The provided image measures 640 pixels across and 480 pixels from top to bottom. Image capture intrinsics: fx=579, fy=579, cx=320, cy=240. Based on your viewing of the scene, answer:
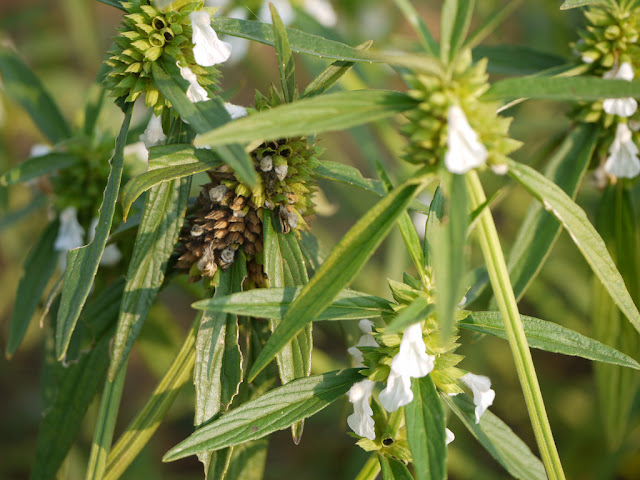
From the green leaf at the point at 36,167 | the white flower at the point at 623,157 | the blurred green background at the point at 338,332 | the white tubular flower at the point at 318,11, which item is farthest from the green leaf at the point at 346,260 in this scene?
the white tubular flower at the point at 318,11

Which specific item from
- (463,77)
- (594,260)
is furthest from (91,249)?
(594,260)

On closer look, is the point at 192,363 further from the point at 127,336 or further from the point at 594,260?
the point at 594,260

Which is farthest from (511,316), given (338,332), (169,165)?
→ (338,332)

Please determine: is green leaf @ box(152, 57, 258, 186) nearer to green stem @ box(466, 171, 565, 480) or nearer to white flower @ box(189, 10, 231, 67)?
white flower @ box(189, 10, 231, 67)

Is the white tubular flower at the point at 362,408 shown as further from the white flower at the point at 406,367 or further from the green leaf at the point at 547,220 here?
the green leaf at the point at 547,220

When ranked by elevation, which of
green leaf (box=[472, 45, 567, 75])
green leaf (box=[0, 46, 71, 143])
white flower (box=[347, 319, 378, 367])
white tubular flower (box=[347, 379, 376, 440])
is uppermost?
green leaf (box=[0, 46, 71, 143])

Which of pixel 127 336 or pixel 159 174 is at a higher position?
pixel 159 174

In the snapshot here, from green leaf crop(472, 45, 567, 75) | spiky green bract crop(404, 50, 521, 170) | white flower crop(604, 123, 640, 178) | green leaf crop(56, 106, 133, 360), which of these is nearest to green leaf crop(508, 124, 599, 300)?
white flower crop(604, 123, 640, 178)
